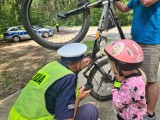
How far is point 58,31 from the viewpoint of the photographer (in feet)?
14.3

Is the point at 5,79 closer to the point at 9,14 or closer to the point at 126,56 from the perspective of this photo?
the point at 126,56

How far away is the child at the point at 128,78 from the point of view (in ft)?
7.40

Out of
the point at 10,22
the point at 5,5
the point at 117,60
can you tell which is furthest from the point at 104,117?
the point at 5,5

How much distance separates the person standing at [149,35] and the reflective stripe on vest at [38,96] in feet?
3.17

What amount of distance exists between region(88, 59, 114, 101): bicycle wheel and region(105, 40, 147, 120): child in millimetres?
1324

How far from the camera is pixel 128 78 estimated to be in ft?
7.59

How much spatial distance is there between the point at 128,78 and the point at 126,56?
0.63 ft

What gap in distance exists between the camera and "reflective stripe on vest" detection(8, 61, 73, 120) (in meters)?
2.09

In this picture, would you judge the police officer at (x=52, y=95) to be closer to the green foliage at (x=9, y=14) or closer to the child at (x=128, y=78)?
the child at (x=128, y=78)

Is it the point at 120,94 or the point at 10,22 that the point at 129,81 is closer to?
the point at 120,94

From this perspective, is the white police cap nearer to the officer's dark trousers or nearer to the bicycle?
the officer's dark trousers

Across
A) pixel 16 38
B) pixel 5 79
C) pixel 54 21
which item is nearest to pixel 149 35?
pixel 54 21

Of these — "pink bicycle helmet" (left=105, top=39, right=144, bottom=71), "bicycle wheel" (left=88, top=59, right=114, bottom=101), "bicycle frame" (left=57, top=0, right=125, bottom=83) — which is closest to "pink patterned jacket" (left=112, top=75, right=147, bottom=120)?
"pink bicycle helmet" (left=105, top=39, right=144, bottom=71)

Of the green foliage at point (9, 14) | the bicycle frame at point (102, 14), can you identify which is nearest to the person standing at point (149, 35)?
the bicycle frame at point (102, 14)
